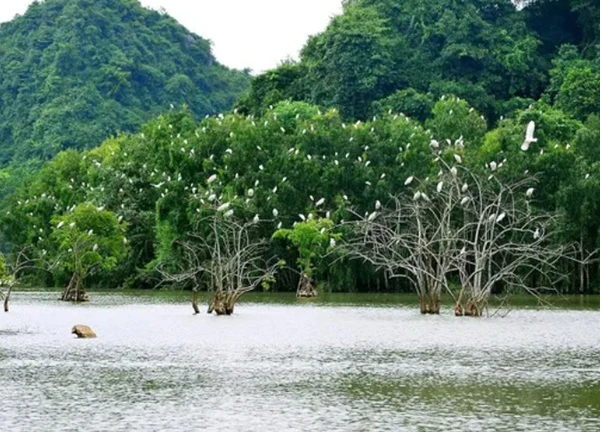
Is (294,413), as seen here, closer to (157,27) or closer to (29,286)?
(29,286)

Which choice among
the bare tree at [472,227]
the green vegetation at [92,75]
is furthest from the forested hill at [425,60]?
the green vegetation at [92,75]

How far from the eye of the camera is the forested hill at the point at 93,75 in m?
110

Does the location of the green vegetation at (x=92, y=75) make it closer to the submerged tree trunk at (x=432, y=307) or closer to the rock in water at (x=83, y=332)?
the submerged tree trunk at (x=432, y=307)

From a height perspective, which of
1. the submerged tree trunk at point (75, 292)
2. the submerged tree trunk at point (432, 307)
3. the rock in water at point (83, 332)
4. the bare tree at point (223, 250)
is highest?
the bare tree at point (223, 250)

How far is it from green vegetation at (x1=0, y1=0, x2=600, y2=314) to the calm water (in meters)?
6.50

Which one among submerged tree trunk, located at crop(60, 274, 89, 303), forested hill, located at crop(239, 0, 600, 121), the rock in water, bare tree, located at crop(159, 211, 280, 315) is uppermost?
forested hill, located at crop(239, 0, 600, 121)

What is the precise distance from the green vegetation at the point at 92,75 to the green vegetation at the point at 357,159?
21.9 m

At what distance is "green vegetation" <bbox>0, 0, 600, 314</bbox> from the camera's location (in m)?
60.2

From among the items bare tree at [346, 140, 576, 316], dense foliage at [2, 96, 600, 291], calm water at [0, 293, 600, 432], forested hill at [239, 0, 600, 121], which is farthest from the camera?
forested hill at [239, 0, 600, 121]

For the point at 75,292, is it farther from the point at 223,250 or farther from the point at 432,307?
the point at 432,307

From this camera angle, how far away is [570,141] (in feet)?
223

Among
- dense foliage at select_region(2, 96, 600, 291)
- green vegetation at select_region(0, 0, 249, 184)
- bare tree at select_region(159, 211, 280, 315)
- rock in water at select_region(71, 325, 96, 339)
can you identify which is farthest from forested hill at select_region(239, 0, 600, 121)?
rock in water at select_region(71, 325, 96, 339)

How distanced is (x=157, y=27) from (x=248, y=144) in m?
64.6

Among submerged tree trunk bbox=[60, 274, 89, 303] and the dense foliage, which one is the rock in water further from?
the dense foliage
